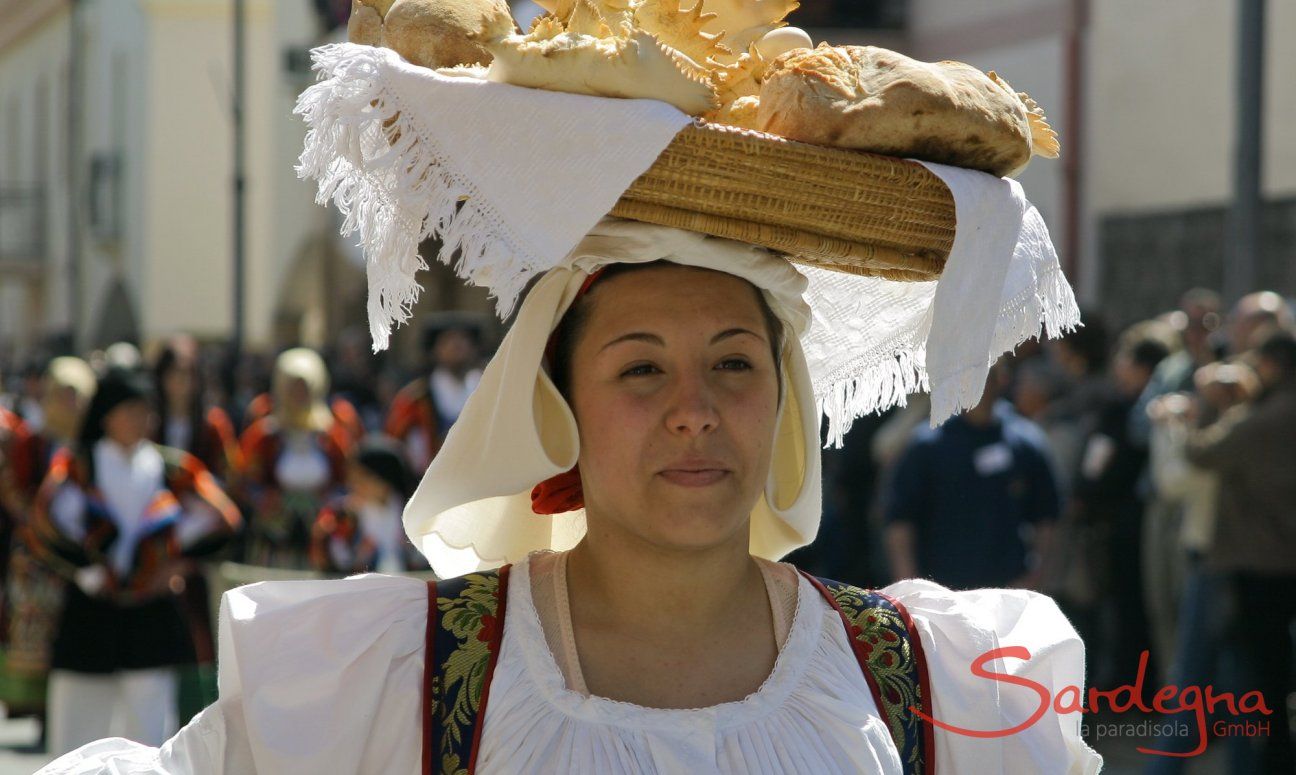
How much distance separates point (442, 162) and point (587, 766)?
2.67 ft

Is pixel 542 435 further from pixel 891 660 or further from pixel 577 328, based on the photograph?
pixel 891 660

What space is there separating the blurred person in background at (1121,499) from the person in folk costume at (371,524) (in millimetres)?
2991

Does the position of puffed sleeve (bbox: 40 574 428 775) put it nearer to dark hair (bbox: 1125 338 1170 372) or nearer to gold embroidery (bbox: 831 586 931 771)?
gold embroidery (bbox: 831 586 931 771)

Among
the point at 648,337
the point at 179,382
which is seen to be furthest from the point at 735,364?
the point at 179,382

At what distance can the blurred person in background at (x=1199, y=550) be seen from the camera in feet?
21.9

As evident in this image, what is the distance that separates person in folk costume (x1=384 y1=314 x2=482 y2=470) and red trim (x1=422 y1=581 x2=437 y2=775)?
6.50 m

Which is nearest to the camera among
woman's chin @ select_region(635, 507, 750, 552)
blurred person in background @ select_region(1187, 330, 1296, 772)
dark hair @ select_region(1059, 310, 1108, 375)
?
woman's chin @ select_region(635, 507, 750, 552)

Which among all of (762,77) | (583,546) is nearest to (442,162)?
(762,77)

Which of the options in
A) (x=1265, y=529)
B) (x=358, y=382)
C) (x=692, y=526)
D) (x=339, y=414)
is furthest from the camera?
(x=358, y=382)

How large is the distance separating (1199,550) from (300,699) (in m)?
5.12

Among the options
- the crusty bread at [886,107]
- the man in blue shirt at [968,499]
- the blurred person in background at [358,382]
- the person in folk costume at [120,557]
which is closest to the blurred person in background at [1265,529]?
the man in blue shirt at [968,499]

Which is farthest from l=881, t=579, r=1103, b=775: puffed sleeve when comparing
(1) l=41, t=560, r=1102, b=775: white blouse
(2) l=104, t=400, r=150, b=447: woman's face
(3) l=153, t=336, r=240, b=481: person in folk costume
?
(3) l=153, t=336, r=240, b=481: person in folk costume

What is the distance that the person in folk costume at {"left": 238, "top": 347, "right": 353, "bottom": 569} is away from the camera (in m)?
9.33

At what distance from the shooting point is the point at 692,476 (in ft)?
8.34
